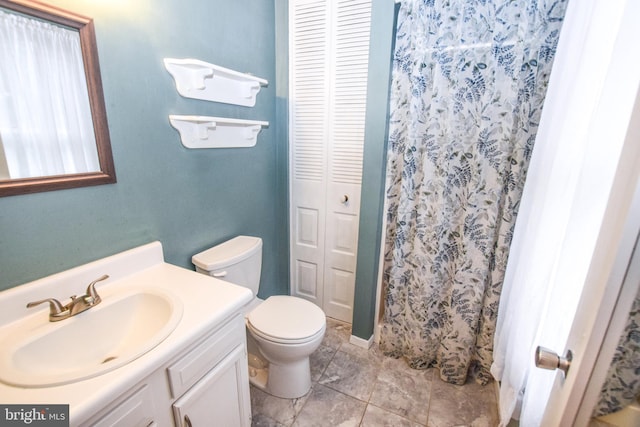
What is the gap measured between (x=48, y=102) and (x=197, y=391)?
1.05 m

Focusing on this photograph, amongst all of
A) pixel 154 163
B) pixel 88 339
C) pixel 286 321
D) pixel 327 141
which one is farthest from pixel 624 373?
pixel 327 141

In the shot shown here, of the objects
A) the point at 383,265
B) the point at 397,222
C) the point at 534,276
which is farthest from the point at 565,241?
the point at 383,265

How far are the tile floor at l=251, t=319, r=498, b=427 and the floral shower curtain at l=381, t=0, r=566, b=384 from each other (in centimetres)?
10

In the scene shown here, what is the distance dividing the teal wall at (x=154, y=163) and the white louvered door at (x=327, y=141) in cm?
23

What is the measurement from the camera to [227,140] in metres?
1.55

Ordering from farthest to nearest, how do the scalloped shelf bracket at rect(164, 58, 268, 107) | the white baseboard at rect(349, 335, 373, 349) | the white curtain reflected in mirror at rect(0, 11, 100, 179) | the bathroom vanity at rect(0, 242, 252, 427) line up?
the white baseboard at rect(349, 335, 373, 349) → the scalloped shelf bracket at rect(164, 58, 268, 107) → the white curtain reflected in mirror at rect(0, 11, 100, 179) → the bathroom vanity at rect(0, 242, 252, 427)

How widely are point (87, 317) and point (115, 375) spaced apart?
0.37 meters

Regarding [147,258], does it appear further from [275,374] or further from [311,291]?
[311,291]

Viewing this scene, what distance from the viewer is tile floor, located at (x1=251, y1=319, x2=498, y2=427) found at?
1.45m

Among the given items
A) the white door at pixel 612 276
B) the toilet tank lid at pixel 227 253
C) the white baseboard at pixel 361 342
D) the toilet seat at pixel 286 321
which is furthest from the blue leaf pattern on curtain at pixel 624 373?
the white baseboard at pixel 361 342

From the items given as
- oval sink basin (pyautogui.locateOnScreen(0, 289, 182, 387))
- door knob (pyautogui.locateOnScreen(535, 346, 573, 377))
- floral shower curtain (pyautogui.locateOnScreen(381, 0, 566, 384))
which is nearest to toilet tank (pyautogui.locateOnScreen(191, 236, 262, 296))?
oval sink basin (pyautogui.locateOnScreen(0, 289, 182, 387))

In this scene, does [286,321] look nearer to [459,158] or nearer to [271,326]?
[271,326]

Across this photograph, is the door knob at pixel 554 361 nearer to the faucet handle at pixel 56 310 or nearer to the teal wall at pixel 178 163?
the teal wall at pixel 178 163

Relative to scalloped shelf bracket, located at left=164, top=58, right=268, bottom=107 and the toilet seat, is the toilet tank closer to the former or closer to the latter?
the toilet seat
